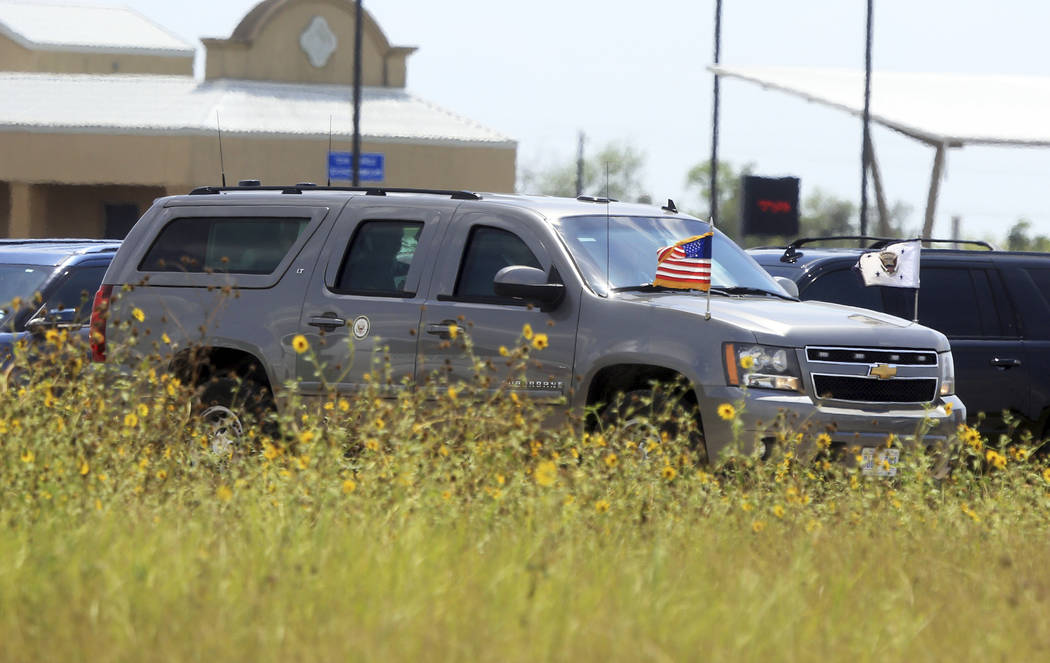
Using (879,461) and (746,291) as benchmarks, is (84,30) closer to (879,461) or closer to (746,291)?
(746,291)

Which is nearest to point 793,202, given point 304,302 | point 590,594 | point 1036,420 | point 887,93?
point 887,93

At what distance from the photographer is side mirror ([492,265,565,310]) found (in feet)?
29.9

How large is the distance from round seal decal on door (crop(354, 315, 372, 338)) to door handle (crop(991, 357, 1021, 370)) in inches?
175

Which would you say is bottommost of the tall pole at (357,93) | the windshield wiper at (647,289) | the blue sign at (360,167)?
the windshield wiper at (647,289)

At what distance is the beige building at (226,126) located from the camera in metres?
50.0

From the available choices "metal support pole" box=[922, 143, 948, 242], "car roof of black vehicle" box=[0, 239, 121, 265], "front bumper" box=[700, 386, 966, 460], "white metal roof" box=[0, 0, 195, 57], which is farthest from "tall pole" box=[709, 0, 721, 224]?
"front bumper" box=[700, 386, 966, 460]

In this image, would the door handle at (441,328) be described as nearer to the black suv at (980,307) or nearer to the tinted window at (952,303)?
the black suv at (980,307)

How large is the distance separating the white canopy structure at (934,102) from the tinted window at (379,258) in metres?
27.5

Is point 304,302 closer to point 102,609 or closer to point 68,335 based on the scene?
point 68,335

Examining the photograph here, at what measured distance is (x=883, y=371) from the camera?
917 centimetres

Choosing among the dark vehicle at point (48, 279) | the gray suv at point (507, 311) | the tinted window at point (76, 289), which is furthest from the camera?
the tinted window at point (76, 289)

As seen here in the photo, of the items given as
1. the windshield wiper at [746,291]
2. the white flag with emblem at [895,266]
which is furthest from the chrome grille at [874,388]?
the white flag with emblem at [895,266]

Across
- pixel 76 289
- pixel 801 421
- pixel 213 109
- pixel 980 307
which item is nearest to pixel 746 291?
pixel 801 421

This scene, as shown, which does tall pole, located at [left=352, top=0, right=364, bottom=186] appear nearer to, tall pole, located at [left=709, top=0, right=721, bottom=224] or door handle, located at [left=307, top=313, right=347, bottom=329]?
tall pole, located at [left=709, top=0, right=721, bottom=224]
